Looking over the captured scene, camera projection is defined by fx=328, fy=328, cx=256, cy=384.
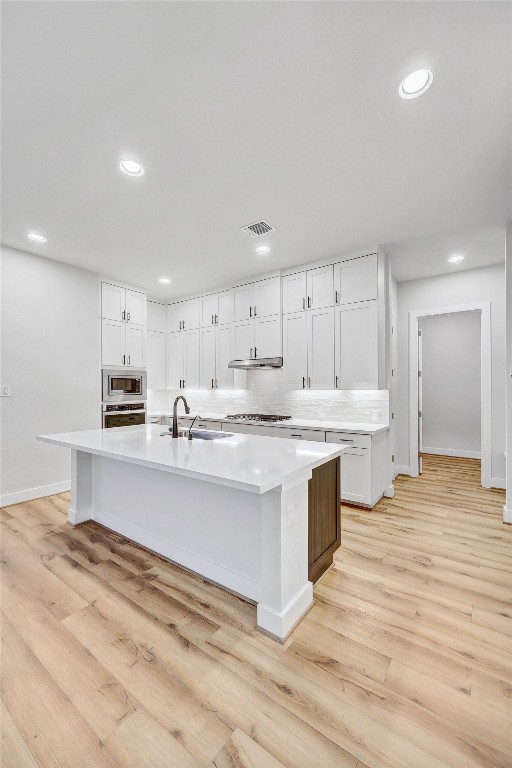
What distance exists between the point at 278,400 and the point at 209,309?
1.86m

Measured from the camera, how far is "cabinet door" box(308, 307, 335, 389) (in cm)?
403

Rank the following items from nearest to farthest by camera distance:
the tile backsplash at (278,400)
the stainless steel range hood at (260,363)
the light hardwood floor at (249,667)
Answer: the light hardwood floor at (249,667) → the tile backsplash at (278,400) → the stainless steel range hood at (260,363)

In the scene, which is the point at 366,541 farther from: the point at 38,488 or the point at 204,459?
the point at 38,488

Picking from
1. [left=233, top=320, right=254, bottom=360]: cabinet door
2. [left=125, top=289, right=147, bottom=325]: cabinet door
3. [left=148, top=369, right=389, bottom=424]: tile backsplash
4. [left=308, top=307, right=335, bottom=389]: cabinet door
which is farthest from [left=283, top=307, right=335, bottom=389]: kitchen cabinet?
[left=125, top=289, right=147, bottom=325]: cabinet door

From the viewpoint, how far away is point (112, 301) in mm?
4766

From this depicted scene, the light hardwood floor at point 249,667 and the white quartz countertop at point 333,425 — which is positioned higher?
the white quartz countertop at point 333,425

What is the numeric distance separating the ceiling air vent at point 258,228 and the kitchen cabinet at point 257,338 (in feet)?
4.31

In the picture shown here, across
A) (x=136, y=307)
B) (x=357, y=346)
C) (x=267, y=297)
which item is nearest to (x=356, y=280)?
(x=357, y=346)

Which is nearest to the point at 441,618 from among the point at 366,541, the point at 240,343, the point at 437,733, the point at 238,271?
the point at 437,733

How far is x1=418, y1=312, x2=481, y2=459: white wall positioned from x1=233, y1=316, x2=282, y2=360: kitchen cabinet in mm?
3369

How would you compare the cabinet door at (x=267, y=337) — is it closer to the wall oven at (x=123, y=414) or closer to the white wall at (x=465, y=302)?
the white wall at (x=465, y=302)

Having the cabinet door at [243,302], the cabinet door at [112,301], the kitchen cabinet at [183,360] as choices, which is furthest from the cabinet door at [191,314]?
the cabinet door at [112,301]

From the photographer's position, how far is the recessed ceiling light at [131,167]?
2.28 m

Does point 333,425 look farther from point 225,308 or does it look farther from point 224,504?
point 225,308
